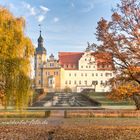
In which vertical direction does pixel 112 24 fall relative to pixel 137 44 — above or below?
above

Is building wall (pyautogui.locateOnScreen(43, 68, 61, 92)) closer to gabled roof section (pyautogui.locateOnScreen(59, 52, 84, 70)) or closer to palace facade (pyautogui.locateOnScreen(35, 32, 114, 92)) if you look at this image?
palace facade (pyautogui.locateOnScreen(35, 32, 114, 92))

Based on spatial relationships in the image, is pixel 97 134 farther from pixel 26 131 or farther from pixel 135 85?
pixel 135 85

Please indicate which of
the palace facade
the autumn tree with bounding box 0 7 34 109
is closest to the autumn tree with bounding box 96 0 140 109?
the autumn tree with bounding box 0 7 34 109

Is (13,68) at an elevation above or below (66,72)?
below

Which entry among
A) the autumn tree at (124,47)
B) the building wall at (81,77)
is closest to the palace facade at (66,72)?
the building wall at (81,77)

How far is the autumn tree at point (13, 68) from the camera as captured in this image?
54.2 ft

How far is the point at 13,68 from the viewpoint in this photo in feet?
54.8

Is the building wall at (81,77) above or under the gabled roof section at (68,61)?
under

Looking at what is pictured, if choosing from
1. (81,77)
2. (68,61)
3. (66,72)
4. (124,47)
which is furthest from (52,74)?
(124,47)

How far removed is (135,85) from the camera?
21562 mm

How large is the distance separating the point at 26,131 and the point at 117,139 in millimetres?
4577

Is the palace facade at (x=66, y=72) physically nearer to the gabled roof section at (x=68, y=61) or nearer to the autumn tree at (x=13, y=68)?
the gabled roof section at (x=68, y=61)

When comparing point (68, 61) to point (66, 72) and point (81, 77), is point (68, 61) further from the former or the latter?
point (81, 77)

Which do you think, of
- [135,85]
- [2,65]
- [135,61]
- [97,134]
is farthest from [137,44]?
[2,65]
